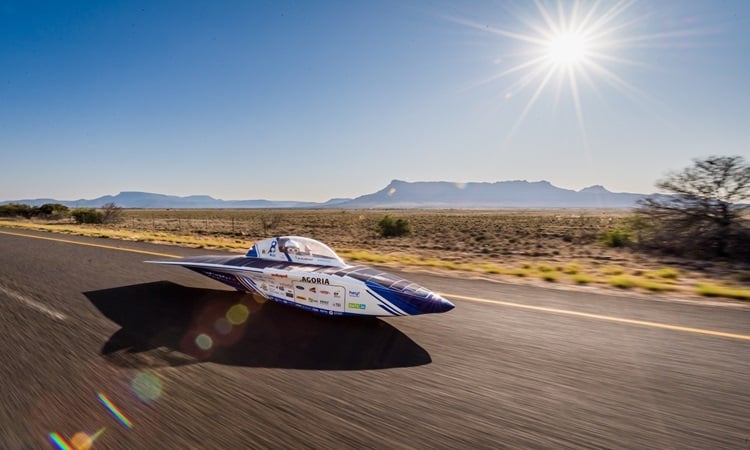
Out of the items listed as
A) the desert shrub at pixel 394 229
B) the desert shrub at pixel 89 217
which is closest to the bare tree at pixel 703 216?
the desert shrub at pixel 394 229

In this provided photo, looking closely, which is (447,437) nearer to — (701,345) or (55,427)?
(55,427)

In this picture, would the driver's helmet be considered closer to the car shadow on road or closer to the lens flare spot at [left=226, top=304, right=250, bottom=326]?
the car shadow on road

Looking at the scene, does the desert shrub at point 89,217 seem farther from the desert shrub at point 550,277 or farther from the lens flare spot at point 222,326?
the desert shrub at point 550,277

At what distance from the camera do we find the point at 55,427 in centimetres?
249

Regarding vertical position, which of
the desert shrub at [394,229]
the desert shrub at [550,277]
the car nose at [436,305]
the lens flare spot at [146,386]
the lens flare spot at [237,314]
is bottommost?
the desert shrub at [394,229]

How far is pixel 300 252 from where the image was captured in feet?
17.1

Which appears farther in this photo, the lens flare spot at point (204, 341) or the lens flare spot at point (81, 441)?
the lens flare spot at point (204, 341)

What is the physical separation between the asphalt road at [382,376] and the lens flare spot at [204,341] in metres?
0.03

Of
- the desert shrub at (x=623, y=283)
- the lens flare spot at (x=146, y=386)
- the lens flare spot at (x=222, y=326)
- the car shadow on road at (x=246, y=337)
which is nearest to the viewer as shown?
the lens flare spot at (x=146, y=386)

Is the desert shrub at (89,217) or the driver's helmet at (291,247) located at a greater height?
the driver's helmet at (291,247)

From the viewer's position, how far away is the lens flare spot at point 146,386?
2.88 metres

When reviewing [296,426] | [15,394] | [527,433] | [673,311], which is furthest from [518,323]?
[15,394]

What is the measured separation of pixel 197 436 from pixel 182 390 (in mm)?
734

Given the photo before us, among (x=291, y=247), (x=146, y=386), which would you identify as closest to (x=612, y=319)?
(x=291, y=247)
